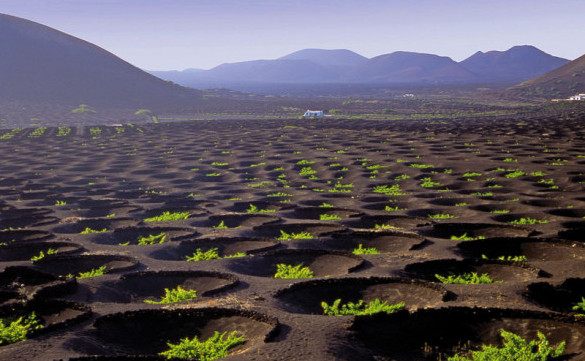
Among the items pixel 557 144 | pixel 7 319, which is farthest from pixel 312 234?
pixel 557 144

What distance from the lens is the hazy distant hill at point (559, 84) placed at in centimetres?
13012

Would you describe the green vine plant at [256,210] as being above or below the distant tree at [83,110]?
below

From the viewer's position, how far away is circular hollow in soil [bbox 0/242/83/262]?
1492 cm

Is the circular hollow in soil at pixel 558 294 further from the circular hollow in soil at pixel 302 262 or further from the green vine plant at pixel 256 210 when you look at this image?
the green vine plant at pixel 256 210

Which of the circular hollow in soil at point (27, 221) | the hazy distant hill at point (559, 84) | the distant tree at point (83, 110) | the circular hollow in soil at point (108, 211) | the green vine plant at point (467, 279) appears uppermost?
the hazy distant hill at point (559, 84)

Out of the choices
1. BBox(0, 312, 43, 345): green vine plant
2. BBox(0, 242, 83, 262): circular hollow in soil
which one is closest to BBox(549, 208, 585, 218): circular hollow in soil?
BBox(0, 242, 83, 262): circular hollow in soil

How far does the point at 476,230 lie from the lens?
1628 centimetres

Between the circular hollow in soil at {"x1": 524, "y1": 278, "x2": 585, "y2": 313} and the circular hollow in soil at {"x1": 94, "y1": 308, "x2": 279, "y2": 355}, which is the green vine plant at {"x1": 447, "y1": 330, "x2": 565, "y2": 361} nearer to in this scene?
the circular hollow in soil at {"x1": 524, "y1": 278, "x2": 585, "y2": 313}

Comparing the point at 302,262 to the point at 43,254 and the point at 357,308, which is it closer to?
the point at 357,308

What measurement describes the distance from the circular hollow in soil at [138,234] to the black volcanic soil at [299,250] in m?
0.06

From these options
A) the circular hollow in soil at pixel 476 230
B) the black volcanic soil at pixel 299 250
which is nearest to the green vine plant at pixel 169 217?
the black volcanic soil at pixel 299 250

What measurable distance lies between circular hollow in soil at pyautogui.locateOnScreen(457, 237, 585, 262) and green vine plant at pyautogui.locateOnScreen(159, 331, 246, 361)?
6788 mm

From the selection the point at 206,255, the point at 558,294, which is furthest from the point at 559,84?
the point at 558,294

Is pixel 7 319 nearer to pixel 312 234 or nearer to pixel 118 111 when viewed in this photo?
pixel 312 234
